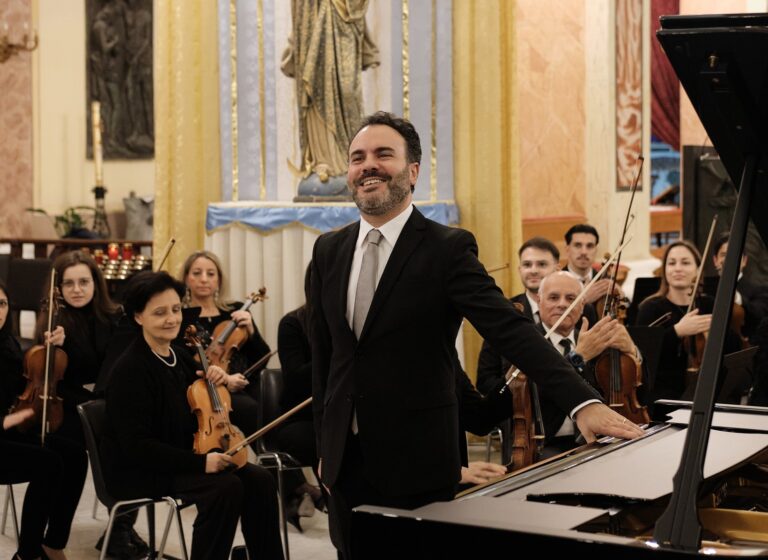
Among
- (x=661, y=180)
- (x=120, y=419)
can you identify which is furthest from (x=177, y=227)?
(x=661, y=180)

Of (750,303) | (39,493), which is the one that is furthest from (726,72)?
(750,303)

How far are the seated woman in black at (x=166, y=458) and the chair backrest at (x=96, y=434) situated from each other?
3 centimetres

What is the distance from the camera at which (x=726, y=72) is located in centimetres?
193

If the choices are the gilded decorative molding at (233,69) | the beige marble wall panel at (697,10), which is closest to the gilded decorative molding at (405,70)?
the gilded decorative molding at (233,69)

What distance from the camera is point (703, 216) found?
27.1 feet

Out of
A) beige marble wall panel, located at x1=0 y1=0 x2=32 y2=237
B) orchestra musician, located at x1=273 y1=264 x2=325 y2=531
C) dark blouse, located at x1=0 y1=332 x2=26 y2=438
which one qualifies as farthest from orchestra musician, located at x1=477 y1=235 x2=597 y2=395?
beige marble wall panel, located at x1=0 y1=0 x2=32 y2=237

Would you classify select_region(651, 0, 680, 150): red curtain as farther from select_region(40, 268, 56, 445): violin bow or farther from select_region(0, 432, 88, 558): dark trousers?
select_region(0, 432, 88, 558): dark trousers

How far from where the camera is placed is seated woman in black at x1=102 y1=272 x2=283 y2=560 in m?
3.81

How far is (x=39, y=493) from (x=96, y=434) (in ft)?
1.56

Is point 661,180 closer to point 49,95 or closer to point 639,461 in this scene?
point 49,95

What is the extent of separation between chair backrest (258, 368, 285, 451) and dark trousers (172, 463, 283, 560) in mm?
504

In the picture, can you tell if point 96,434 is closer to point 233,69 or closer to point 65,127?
point 233,69

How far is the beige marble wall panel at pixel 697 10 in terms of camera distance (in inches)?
520

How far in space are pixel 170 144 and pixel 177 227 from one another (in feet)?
1.53
